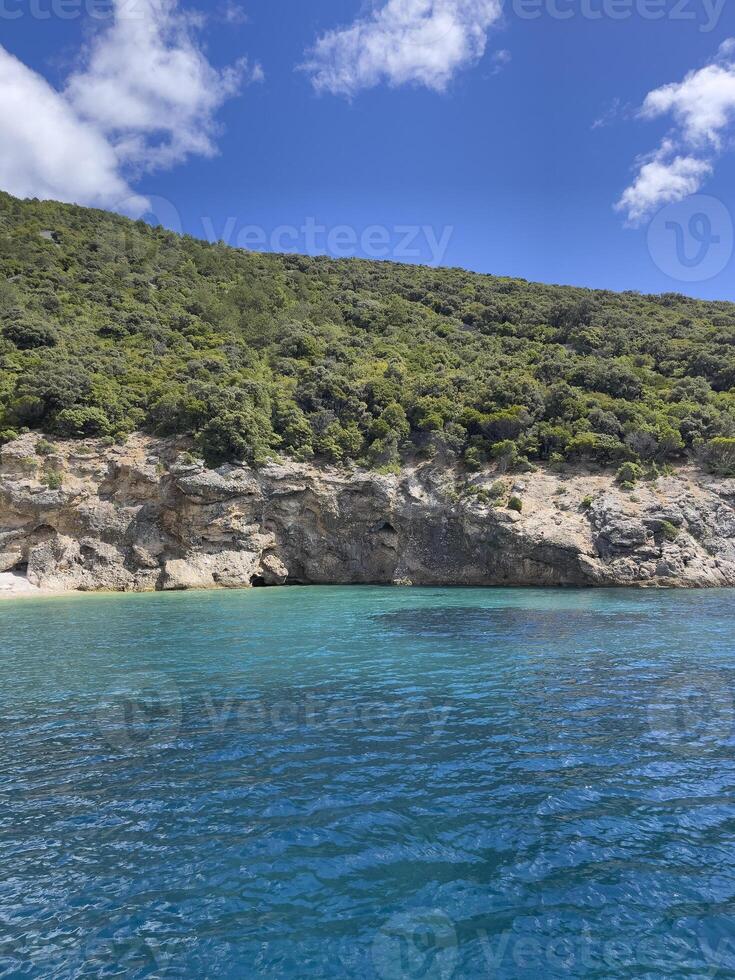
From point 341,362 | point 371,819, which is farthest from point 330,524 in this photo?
point 371,819

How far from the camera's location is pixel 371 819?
20.4ft

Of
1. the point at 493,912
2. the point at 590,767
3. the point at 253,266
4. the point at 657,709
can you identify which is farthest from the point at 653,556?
the point at 253,266

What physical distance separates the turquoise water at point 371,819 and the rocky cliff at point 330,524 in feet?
64.7

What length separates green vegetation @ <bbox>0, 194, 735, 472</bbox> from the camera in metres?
37.9

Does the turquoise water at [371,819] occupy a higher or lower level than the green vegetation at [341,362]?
lower

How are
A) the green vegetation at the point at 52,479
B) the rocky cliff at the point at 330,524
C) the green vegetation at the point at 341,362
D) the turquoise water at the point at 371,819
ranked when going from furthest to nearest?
the green vegetation at the point at 341,362 → the green vegetation at the point at 52,479 → the rocky cliff at the point at 330,524 → the turquoise water at the point at 371,819

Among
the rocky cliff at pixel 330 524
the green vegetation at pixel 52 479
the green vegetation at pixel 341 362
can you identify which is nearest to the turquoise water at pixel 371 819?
the rocky cliff at pixel 330 524

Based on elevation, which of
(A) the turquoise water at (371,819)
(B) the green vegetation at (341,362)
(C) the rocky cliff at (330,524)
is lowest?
(A) the turquoise water at (371,819)

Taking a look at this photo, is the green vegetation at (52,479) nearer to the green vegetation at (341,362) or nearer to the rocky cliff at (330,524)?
the rocky cliff at (330,524)

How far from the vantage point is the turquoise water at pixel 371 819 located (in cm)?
437

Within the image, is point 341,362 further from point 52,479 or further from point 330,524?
point 52,479

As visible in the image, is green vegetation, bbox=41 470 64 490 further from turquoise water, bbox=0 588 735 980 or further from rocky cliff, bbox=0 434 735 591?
turquoise water, bbox=0 588 735 980

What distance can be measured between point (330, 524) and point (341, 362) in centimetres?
1773

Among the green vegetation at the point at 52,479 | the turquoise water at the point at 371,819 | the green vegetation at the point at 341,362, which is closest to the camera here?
the turquoise water at the point at 371,819
